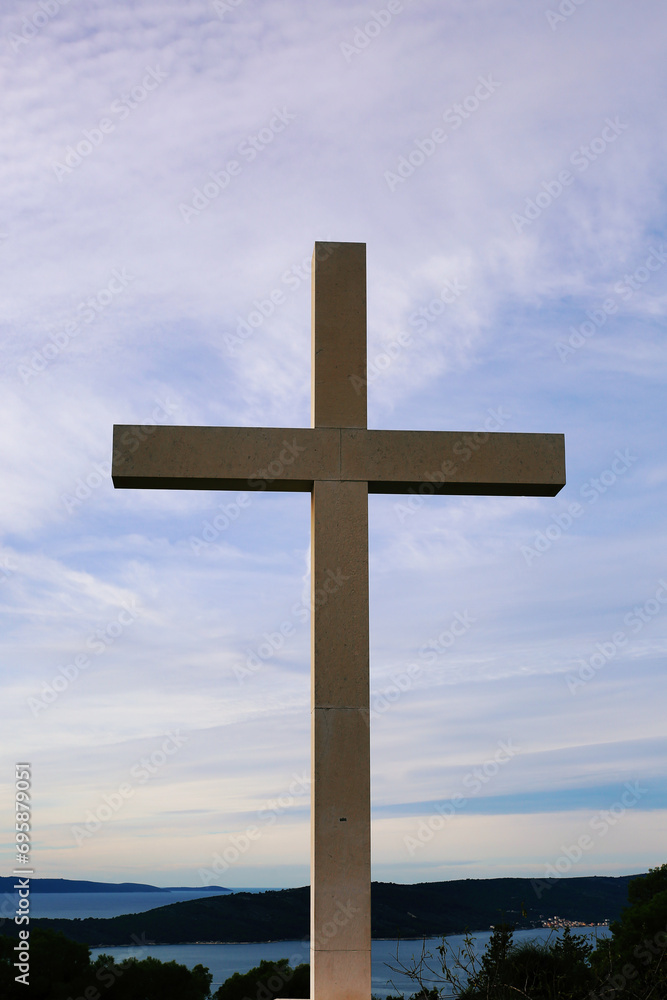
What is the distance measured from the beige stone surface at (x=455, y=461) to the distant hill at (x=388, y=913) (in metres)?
2.44

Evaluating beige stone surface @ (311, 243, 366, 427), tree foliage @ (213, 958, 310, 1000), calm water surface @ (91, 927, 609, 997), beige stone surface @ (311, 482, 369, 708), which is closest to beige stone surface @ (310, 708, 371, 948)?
beige stone surface @ (311, 482, 369, 708)

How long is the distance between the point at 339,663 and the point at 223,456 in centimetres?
144

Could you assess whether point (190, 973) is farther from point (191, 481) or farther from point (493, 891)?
point (191, 481)

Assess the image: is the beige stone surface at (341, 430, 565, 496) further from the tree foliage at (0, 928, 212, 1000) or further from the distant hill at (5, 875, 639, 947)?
the tree foliage at (0, 928, 212, 1000)

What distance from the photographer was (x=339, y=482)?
6141 millimetres

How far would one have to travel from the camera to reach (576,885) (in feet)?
31.7

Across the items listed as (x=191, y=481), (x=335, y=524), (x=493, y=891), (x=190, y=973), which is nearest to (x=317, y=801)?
(x=335, y=524)

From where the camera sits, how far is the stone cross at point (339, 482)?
5.54 m

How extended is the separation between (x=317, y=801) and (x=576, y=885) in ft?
16.8

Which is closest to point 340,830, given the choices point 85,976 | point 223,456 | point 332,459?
point 332,459

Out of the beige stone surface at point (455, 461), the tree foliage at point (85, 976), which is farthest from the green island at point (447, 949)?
the beige stone surface at point (455, 461)

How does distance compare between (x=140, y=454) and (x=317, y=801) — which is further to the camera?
(x=140, y=454)

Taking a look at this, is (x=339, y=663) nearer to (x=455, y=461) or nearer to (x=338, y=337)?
(x=455, y=461)

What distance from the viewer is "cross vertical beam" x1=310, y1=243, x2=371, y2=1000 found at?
5.50 m
